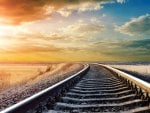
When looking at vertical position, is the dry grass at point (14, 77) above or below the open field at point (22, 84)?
below

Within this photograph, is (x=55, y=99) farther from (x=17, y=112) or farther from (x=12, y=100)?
(x=17, y=112)

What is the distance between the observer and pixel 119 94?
10898 mm

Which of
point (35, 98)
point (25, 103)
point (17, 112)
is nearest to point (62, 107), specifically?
point (35, 98)

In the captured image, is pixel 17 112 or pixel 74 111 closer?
pixel 17 112

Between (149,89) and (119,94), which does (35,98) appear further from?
(119,94)

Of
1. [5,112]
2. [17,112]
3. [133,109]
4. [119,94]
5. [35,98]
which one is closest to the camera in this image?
[5,112]

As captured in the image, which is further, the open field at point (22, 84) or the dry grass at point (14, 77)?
the dry grass at point (14, 77)

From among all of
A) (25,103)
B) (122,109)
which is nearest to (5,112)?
(25,103)

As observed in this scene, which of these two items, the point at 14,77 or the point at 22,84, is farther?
the point at 14,77

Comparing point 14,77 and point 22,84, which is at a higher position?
point 22,84

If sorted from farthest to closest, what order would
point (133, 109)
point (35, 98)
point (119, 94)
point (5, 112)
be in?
point (119, 94) < point (133, 109) < point (35, 98) < point (5, 112)

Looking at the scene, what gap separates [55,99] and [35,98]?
2005 millimetres

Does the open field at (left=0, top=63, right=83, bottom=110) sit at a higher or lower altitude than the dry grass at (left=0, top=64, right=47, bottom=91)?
higher

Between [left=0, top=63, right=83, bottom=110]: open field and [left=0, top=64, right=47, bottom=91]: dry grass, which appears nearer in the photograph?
[left=0, top=63, right=83, bottom=110]: open field
